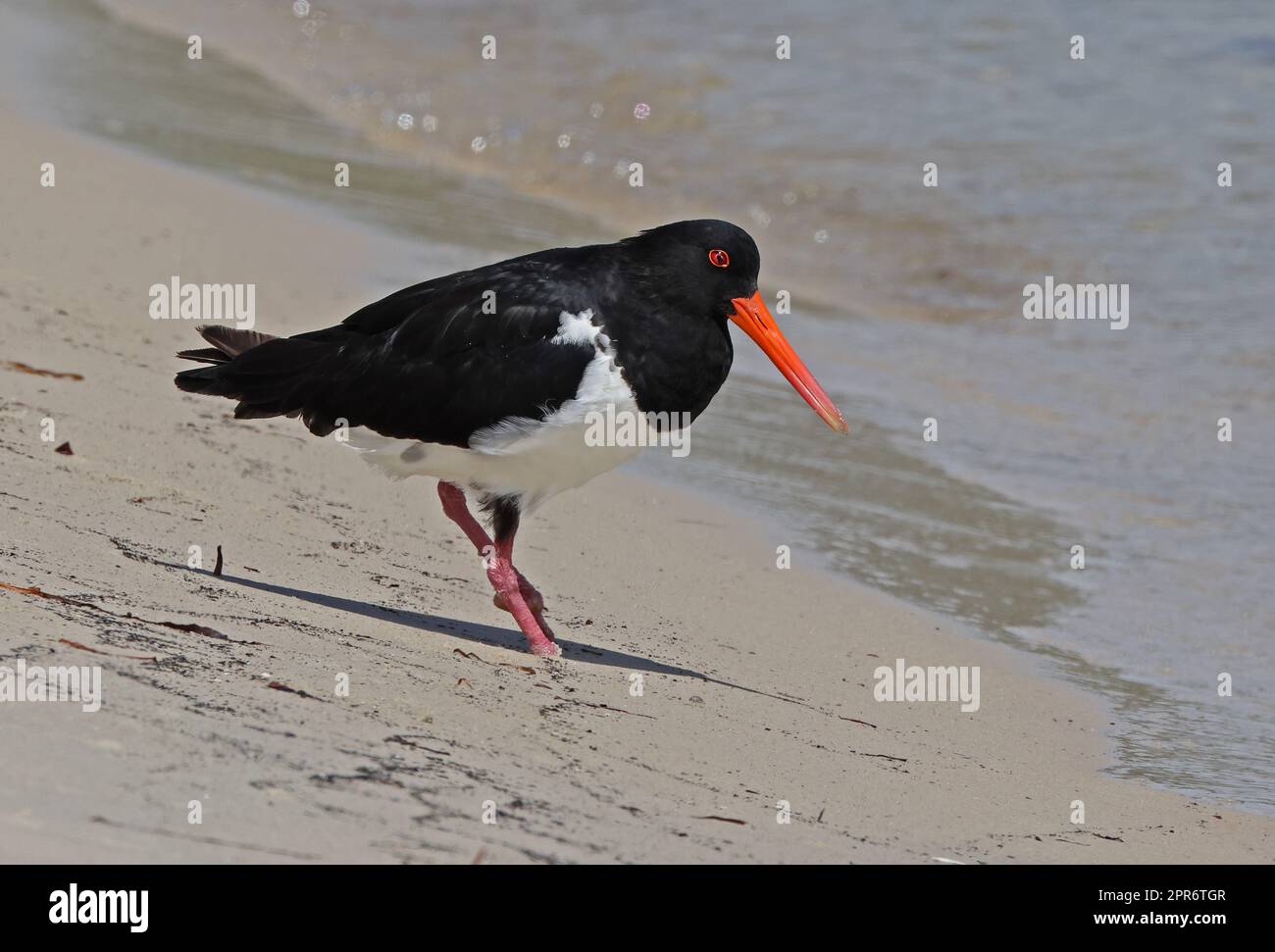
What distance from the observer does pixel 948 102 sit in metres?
16.8

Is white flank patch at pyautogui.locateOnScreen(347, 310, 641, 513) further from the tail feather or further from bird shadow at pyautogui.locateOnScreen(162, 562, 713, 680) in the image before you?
bird shadow at pyautogui.locateOnScreen(162, 562, 713, 680)

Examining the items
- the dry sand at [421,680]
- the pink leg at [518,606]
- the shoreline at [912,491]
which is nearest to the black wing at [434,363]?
the pink leg at [518,606]

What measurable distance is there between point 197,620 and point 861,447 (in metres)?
4.79

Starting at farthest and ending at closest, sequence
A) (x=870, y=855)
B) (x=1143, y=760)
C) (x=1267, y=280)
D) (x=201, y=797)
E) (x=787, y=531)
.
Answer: (x=1267, y=280)
(x=787, y=531)
(x=1143, y=760)
(x=870, y=855)
(x=201, y=797)

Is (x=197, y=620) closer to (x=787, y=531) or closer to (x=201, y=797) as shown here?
(x=201, y=797)

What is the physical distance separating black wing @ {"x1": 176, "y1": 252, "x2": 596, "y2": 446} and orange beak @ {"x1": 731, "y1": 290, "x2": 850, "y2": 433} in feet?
2.04

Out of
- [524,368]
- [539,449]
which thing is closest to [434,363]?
[524,368]

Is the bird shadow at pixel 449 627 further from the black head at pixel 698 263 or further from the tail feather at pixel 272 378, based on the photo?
the black head at pixel 698 263

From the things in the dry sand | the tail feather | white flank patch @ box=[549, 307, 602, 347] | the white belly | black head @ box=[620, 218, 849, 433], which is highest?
black head @ box=[620, 218, 849, 433]

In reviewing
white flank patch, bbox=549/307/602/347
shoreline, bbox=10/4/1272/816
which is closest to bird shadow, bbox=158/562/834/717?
white flank patch, bbox=549/307/602/347

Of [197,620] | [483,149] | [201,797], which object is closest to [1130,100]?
[483,149]

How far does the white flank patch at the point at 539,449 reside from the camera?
5398 millimetres

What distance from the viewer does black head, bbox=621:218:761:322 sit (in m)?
5.64

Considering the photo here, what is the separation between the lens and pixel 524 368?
17.9 feet
